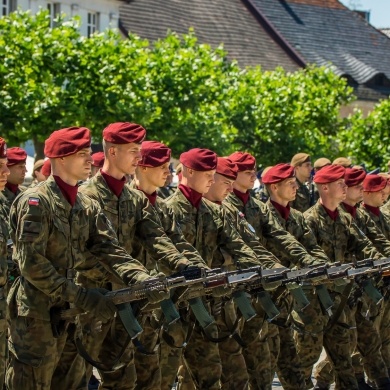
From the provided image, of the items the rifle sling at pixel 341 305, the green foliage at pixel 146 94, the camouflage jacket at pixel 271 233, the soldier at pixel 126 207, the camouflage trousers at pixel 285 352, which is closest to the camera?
the soldier at pixel 126 207

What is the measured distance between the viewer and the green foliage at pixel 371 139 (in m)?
38.2

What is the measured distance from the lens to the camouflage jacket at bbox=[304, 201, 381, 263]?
13188 millimetres

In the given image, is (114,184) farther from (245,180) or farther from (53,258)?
(245,180)

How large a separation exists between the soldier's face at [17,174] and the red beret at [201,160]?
234 centimetres

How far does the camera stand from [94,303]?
8758mm

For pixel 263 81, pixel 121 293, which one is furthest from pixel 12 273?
pixel 263 81

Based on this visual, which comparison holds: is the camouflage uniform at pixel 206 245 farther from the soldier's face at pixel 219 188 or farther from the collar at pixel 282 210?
the collar at pixel 282 210

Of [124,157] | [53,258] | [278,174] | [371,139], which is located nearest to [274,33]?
[371,139]

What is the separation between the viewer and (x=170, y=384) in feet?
35.3

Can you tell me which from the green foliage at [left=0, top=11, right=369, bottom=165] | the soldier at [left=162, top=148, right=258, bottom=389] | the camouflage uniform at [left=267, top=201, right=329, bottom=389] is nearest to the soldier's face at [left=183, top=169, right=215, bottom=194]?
the soldier at [left=162, top=148, right=258, bottom=389]

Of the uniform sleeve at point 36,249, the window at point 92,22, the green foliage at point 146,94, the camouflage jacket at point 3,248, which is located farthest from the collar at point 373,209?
the window at point 92,22

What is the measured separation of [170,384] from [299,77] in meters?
33.4

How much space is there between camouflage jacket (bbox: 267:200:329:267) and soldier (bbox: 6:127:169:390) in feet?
11.3

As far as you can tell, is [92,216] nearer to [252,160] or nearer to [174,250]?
[174,250]
